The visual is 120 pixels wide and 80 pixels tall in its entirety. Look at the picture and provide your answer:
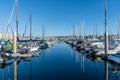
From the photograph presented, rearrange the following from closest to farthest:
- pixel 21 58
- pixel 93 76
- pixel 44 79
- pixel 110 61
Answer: pixel 44 79, pixel 93 76, pixel 110 61, pixel 21 58

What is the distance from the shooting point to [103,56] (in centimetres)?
4256

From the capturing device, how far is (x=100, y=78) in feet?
83.5

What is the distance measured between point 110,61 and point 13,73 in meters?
18.9

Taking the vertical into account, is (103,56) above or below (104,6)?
below

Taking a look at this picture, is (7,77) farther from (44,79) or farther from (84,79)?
(84,79)

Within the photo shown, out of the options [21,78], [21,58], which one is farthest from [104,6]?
[21,78]

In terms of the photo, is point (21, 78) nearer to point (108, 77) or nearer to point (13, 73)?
point (13, 73)

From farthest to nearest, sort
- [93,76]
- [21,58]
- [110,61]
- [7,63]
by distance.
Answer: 1. [21,58]
2. [110,61]
3. [7,63]
4. [93,76]

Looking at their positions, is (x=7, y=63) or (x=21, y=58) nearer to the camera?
(x=7, y=63)

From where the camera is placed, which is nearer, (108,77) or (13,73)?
(108,77)

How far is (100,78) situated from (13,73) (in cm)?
1205

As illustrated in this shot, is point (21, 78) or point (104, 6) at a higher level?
point (104, 6)

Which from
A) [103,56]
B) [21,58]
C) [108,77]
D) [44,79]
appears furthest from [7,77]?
[103,56]

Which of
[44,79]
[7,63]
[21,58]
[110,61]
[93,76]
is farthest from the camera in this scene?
[21,58]
